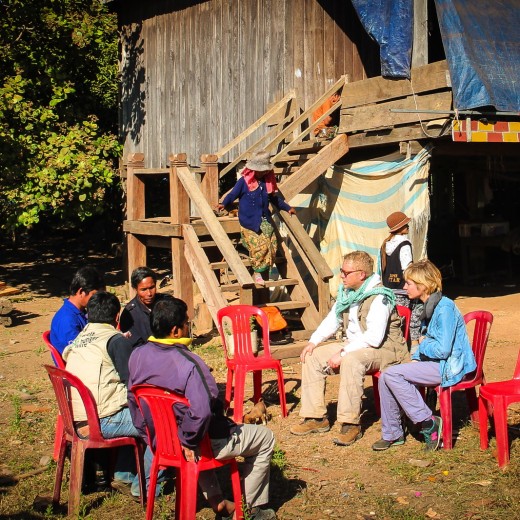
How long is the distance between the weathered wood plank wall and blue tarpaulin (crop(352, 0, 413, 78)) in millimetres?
1856

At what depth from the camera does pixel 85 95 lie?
49.4 ft

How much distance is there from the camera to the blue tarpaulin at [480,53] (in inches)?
379

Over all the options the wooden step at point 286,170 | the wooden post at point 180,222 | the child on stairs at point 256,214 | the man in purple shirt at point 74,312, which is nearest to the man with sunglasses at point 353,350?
the man in purple shirt at point 74,312

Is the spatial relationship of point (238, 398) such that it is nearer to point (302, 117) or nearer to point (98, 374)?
point (98, 374)

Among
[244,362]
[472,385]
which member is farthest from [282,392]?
[472,385]

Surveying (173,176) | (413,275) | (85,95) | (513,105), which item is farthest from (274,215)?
(85,95)

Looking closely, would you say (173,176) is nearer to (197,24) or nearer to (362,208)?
(362,208)

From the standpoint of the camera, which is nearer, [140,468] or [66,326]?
[140,468]

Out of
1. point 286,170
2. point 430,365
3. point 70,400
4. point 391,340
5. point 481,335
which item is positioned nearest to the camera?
point 70,400

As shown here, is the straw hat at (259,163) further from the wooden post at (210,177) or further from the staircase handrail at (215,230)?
the wooden post at (210,177)

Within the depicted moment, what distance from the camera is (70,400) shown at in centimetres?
503

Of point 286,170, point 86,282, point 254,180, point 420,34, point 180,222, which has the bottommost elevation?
point 86,282

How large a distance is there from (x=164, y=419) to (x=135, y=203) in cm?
736

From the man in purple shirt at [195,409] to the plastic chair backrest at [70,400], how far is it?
0.30m
